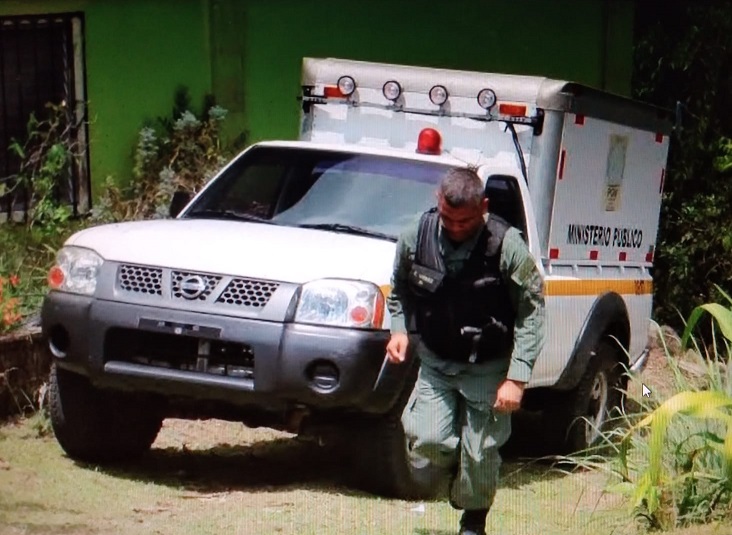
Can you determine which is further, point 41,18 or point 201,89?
point 201,89

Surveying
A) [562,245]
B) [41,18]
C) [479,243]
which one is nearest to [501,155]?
[562,245]

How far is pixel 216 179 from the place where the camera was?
9.16 m

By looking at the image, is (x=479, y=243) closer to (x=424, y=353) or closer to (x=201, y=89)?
(x=424, y=353)

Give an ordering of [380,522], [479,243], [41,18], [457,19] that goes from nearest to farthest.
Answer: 1. [479,243]
2. [380,522]
3. [41,18]
4. [457,19]

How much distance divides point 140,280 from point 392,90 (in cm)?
233

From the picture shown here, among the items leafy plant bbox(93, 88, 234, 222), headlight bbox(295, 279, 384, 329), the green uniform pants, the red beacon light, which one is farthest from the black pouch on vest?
leafy plant bbox(93, 88, 234, 222)

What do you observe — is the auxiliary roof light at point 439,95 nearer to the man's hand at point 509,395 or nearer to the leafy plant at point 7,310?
the leafy plant at point 7,310

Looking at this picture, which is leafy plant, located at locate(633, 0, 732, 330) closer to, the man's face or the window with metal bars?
the window with metal bars

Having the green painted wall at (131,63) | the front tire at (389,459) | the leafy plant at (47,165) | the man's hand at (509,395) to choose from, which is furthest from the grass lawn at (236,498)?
the green painted wall at (131,63)

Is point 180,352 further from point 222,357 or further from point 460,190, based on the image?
point 460,190

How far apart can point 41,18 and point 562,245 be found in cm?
457

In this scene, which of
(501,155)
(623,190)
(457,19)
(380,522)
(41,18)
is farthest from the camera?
(457,19)

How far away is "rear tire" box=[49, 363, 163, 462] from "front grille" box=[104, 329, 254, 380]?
0.48m

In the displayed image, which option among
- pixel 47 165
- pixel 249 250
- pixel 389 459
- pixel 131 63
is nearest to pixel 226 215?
pixel 249 250
